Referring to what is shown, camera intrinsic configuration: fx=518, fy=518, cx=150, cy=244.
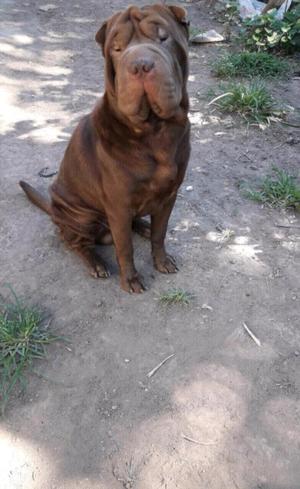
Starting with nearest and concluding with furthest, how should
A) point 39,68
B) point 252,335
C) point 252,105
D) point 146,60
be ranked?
point 146,60, point 252,335, point 252,105, point 39,68

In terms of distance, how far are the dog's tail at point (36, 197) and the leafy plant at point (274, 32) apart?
12.5ft

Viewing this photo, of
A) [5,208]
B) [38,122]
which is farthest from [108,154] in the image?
[38,122]

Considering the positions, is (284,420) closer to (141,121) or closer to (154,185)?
(154,185)

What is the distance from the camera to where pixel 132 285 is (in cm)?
313

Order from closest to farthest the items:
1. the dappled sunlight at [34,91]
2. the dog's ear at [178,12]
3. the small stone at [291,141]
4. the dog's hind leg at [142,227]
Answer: the dog's ear at [178,12] < the dog's hind leg at [142,227] < the small stone at [291,141] < the dappled sunlight at [34,91]

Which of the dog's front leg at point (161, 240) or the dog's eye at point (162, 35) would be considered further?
the dog's front leg at point (161, 240)

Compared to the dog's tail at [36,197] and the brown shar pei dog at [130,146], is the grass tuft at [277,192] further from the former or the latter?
the dog's tail at [36,197]

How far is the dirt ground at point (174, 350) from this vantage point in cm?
231

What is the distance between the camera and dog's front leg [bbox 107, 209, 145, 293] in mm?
2804

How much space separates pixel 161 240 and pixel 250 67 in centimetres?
355

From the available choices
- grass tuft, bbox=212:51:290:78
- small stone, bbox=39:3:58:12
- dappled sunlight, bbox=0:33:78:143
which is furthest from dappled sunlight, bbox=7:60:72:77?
small stone, bbox=39:3:58:12

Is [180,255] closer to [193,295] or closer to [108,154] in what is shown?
[193,295]

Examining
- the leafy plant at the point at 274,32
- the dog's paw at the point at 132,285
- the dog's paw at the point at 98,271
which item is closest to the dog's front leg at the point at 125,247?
the dog's paw at the point at 132,285

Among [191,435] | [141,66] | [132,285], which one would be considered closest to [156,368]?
[191,435]
